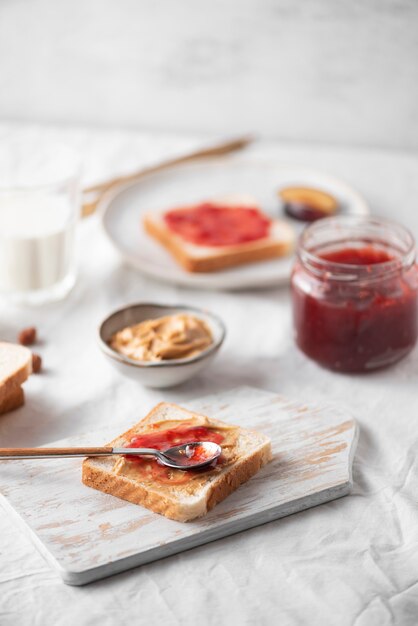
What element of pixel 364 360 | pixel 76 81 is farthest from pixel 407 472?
pixel 76 81

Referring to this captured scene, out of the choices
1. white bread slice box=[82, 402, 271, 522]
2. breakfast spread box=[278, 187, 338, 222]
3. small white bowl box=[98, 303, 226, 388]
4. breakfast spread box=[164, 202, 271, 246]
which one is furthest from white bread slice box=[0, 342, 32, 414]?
breakfast spread box=[278, 187, 338, 222]

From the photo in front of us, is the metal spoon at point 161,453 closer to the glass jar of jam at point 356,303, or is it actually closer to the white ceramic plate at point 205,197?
the glass jar of jam at point 356,303

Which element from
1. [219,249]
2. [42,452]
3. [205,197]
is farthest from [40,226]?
[42,452]

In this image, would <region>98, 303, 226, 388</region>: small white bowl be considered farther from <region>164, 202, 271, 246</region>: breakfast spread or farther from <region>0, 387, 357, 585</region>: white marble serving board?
<region>164, 202, 271, 246</region>: breakfast spread

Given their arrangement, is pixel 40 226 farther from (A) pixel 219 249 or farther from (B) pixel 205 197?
(B) pixel 205 197

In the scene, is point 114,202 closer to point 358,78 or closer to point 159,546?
point 358,78
